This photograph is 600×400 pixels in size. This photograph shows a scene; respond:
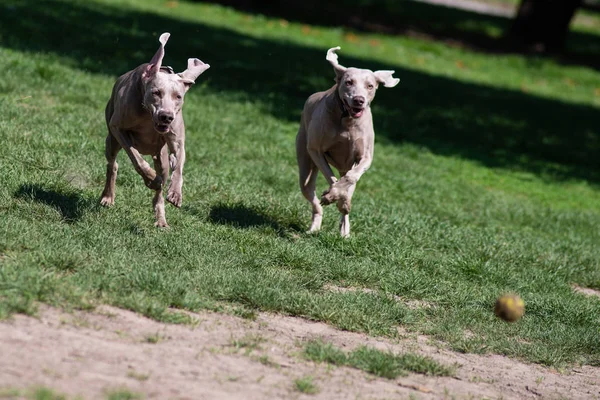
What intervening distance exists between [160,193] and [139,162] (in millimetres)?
542

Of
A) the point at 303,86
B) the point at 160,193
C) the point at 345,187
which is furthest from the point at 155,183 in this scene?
the point at 303,86

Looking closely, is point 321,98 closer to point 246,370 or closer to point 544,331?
point 544,331

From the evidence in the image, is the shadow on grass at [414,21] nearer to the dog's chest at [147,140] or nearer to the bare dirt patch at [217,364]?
the dog's chest at [147,140]

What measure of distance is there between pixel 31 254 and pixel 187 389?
89.0 inches

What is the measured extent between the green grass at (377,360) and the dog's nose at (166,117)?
7.49 ft

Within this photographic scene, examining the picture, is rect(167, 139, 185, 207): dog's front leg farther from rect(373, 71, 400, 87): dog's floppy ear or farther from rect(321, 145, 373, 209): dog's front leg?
rect(373, 71, 400, 87): dog's floppy ear

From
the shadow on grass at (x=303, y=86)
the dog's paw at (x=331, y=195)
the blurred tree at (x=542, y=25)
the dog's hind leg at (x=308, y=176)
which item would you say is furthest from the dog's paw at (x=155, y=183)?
the blurred tree at (x=542, y=25)

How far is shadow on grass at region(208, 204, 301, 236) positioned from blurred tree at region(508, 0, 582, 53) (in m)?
19.0

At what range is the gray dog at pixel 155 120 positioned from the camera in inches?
293

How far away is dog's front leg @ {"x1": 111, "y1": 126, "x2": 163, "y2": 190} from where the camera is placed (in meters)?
7.73

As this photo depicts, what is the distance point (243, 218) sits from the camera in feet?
29.8

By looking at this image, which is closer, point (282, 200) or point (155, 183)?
point (155, 183)

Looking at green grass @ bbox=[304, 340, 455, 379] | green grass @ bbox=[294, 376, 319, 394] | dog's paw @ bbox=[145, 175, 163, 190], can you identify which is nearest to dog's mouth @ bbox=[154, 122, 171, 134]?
dog's paw @ bbox=[145, 175, 163, 190]

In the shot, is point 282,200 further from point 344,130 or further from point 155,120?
point 155,120
